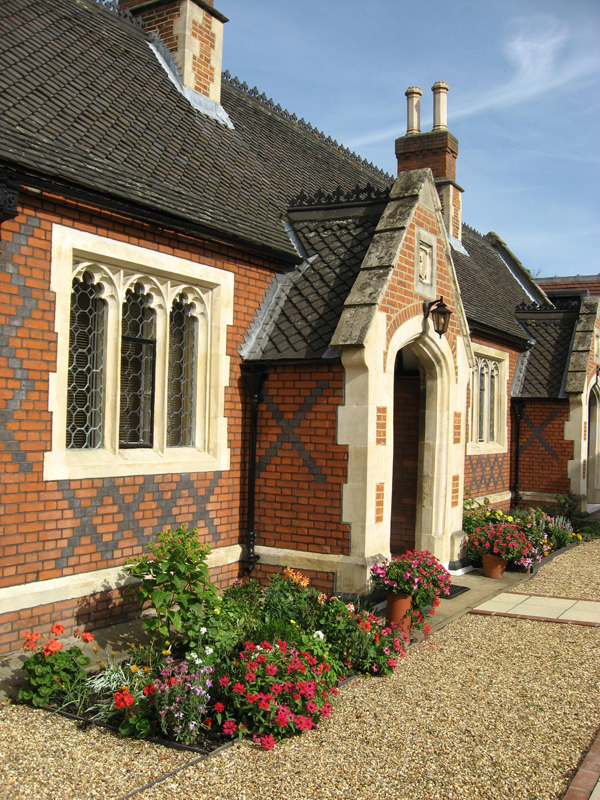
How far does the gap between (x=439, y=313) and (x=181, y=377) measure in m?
3.11

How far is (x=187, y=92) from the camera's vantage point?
10.1 meters

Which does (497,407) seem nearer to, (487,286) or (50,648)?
(487,286)

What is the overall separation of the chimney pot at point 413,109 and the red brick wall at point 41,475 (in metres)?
12.1

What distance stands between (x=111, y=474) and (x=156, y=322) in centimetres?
157

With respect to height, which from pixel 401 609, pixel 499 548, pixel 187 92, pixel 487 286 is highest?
pixel 187 92

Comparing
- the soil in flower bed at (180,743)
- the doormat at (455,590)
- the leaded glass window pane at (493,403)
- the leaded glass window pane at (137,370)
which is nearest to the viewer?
the soil in flower bed at (180,743)

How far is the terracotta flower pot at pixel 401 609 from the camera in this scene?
22.7ft

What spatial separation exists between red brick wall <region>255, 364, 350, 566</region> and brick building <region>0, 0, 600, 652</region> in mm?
24

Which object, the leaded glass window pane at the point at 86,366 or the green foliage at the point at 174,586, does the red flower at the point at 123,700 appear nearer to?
the green foliage at the point at 174,586

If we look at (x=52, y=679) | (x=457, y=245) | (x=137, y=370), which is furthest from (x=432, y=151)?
(x=52, y=679)

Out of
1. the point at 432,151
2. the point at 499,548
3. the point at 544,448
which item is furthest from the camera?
the point at 432,151

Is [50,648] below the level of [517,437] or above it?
below

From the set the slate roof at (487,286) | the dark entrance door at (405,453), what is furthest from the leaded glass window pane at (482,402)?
the dark entrance door at (405,453)

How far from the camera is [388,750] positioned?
4.63 m
